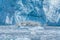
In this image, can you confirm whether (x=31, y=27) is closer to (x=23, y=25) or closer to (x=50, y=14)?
(x=23, y=25)

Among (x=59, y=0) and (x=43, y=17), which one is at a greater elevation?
(x=59, y=0)

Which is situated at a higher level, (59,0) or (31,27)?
(59,0)

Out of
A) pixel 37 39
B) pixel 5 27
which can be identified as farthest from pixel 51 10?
pixel 5 27

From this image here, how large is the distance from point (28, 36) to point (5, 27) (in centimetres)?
30

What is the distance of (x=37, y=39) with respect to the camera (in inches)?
91.4

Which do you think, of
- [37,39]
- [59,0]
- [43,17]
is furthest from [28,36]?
[59,0]

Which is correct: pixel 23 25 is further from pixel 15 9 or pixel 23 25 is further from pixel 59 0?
pixel 59 0

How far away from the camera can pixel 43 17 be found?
7.80 feet

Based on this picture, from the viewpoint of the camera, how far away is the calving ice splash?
7.79 ft

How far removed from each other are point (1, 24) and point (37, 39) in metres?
0.47

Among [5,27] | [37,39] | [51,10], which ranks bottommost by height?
[37,39]

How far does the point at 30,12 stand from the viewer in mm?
2381

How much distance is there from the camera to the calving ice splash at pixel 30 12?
2.38 meters

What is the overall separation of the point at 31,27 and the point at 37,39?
163 mm
